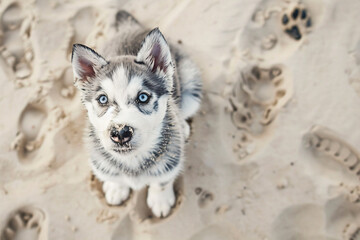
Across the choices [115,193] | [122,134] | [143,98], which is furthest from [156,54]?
[115,193]

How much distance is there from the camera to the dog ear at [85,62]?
7.57 ft

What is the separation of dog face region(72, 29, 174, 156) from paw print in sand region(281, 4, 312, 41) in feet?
6.33

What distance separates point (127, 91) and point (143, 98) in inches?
4.9

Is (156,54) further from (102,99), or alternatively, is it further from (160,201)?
(160,201)

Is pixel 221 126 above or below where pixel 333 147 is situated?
below

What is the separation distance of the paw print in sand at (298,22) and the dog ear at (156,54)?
1919mm

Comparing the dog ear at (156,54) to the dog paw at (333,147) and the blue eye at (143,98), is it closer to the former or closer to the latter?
the blue eye at (143,98)

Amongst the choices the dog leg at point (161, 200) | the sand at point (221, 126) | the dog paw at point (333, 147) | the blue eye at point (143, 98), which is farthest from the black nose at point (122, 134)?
the dog paw at point (333, 147)

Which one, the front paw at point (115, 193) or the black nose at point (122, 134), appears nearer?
the black nose at point (122, 134)

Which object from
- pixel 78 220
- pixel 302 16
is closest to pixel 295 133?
pixel 302 16

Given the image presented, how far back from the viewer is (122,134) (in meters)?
2.11

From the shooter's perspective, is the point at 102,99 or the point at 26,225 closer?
the point at 102,99

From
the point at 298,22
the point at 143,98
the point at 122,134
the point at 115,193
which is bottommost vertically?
the point at 115,193

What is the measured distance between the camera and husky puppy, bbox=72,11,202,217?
221cm
